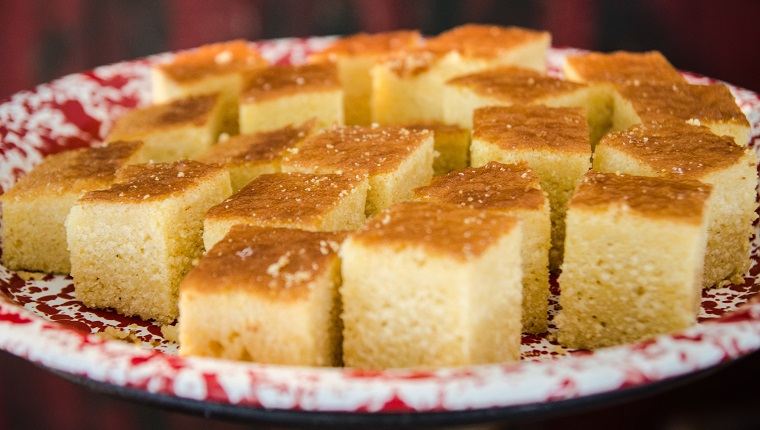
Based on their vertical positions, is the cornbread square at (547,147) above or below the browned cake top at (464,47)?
below

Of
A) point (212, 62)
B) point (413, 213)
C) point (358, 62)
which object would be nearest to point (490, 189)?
point (413, 213)

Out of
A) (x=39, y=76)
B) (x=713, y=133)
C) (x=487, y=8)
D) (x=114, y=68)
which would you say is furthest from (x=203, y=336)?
(x=487, y=8)

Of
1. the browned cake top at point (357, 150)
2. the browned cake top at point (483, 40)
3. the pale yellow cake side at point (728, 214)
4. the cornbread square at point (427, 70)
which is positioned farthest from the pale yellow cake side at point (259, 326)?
the browned cake top at point (483, 40)

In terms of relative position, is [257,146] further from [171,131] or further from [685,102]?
[685,102]

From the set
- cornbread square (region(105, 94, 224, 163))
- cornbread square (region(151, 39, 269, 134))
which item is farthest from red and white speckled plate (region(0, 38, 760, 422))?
cornbread square (region(151, 39, 269, 134))

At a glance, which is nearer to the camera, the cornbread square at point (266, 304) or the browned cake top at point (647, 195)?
the cornbread square at point (266, 304)

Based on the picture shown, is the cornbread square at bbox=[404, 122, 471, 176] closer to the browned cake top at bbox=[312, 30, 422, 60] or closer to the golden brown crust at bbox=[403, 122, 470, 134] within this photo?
the golden brown crust at bbox=[403, 122, 470, 134]

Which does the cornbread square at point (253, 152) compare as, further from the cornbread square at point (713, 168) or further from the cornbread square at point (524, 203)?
the cornbread square at point (713, 168)
